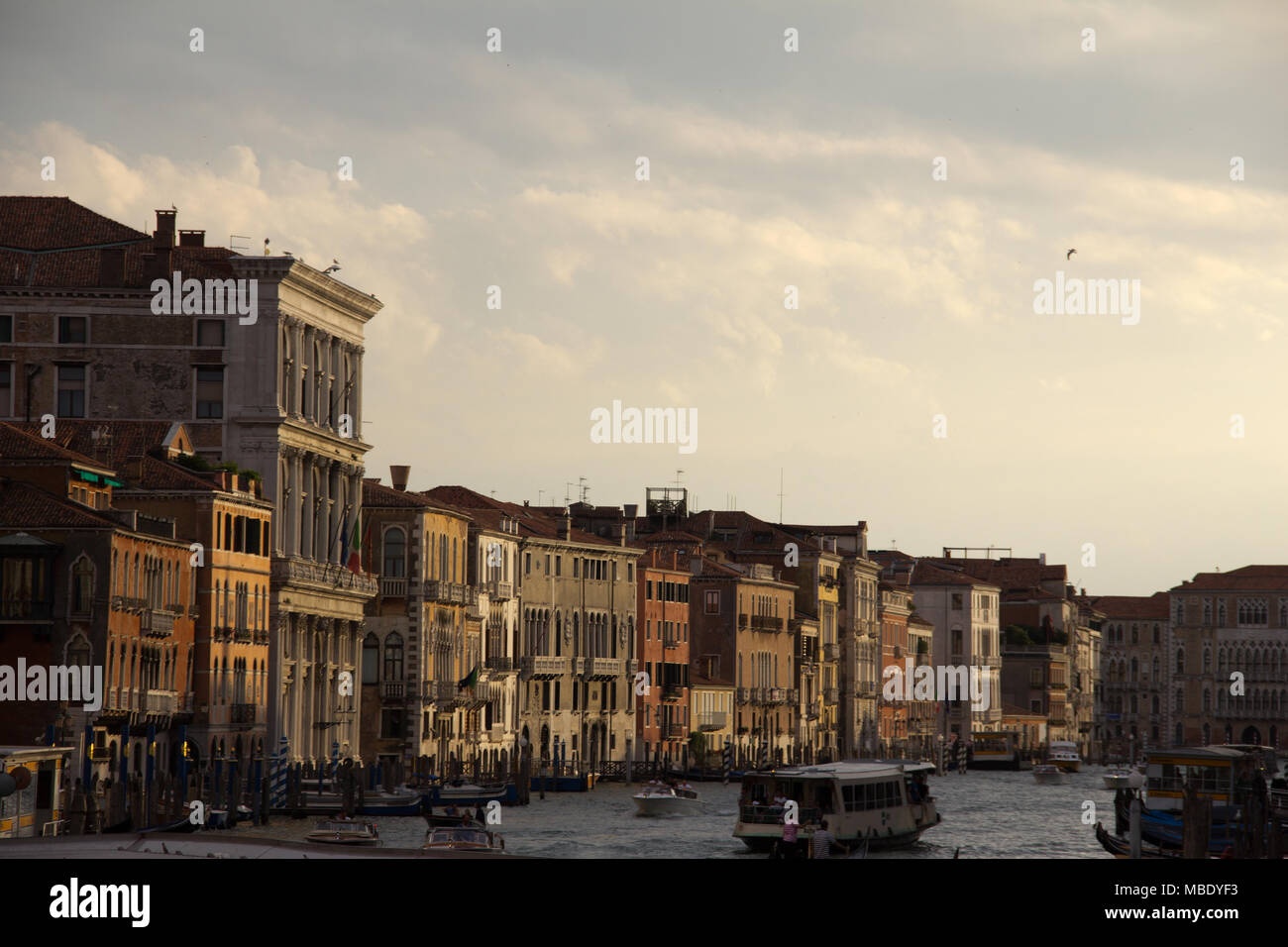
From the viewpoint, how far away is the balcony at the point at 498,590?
76.4 m

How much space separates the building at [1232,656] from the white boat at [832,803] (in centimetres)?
10485

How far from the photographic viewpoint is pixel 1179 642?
499 ft

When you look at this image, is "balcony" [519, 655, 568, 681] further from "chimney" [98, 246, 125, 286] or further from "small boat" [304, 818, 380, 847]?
"small boat" [304, 818, 380, 847]

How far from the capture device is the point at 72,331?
5997 centimetres

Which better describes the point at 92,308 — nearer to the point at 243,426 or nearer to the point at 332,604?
the point at 243,426

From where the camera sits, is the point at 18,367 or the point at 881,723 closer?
the point at 18,367

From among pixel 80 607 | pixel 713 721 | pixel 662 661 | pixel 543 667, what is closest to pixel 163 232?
pixel 80 607

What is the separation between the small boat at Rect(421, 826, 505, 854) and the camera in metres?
36.9
